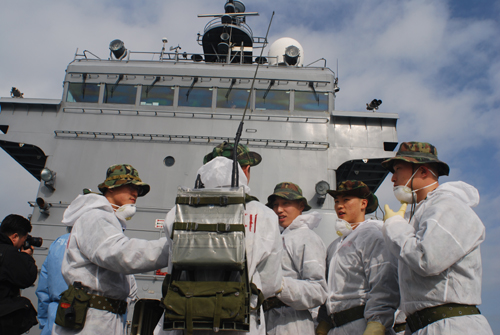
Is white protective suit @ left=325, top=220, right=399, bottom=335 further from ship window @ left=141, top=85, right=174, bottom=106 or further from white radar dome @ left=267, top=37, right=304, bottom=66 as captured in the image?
white radar dome @ left=267, top=37, right=304, bottom=66

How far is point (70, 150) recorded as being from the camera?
7.66 meters

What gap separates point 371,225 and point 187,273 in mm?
1675

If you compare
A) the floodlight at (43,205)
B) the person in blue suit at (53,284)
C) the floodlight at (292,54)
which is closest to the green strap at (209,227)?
the person in blue suit at (53,284)

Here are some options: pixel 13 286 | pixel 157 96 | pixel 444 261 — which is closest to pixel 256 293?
pixel 444 261

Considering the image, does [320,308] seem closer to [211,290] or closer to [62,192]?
[211,290]

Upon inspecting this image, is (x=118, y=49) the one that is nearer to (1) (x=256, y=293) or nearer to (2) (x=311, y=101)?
(2) (x=311, y=101)

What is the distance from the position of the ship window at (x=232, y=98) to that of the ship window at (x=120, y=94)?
192 centimetres

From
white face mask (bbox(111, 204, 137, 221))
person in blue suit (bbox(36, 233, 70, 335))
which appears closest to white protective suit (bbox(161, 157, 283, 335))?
white face mask (bbox(111, 204, 137, 221))

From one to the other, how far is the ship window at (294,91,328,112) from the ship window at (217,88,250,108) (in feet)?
3.78

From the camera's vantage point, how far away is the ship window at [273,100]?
26.7ft

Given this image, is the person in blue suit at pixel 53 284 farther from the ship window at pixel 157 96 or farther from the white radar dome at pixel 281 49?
the white radar dome at pixel 281 49

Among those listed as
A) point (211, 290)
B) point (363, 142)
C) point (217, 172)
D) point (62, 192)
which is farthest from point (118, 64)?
point (211, 290)

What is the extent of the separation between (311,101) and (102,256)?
21.4ft

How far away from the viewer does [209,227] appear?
1.86 m
